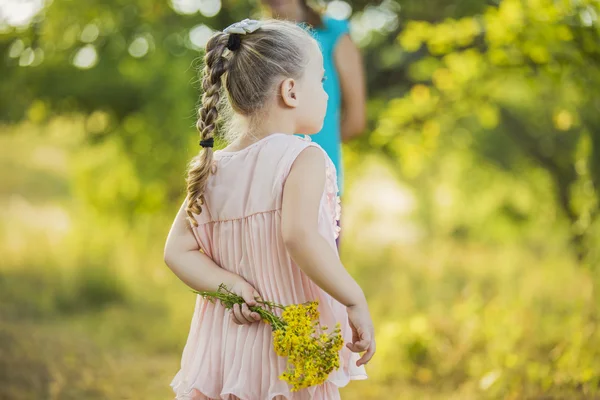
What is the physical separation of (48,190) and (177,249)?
33.9 ft

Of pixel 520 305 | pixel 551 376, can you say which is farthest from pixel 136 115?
pixel 551 376

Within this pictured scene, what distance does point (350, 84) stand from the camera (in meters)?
3.08

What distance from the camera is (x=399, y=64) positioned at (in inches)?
233

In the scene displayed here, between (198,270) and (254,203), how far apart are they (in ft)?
0.84

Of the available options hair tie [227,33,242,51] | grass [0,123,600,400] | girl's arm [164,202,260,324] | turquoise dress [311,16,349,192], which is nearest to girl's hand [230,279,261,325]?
girl's arm [164,202,260,324]

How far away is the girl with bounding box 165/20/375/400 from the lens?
6.21 ft

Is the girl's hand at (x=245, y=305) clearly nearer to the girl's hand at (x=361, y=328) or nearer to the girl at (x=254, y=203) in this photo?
the girl at (x=254, y=203)

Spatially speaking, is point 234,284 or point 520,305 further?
point 520,305

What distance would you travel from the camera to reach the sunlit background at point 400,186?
12.8 feet

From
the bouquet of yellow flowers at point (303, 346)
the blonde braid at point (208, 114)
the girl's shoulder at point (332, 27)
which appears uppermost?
the girl's shoulder at point (332, 27)

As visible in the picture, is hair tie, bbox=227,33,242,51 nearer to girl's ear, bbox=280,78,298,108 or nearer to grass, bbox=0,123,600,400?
girl's ear, bbox=280,78,298,108

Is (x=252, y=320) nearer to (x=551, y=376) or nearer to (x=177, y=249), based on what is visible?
(x=177, y=249)

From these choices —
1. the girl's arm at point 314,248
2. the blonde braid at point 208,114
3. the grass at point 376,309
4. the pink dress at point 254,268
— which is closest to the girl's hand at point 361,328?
the girl's arm at point 314,248

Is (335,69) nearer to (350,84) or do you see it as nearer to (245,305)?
(350,84)
